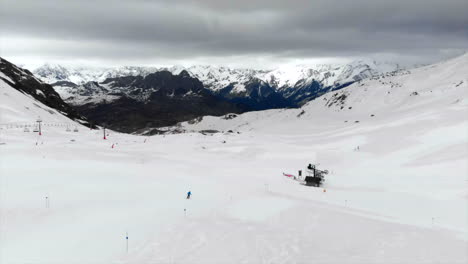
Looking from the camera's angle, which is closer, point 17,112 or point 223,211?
point 223,211

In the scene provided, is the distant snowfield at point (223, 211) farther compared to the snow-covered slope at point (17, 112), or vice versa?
the snow-covered slope at point (17, 112)

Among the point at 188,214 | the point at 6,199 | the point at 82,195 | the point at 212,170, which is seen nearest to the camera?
the point at 6,199

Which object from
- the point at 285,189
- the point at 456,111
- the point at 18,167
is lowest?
the point at 285,189

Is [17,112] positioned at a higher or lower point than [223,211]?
higher

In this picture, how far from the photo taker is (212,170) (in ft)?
209

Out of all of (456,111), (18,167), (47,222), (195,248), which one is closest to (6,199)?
(47,222)

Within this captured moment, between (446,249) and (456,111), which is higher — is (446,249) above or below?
below

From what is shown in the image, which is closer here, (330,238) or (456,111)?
(330,238)

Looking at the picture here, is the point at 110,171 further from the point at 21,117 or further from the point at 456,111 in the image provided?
the point at 456,111

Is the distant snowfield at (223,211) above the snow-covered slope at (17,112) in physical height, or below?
below

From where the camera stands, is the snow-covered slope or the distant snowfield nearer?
the distant snowfield

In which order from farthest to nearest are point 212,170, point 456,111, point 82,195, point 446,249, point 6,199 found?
point 456,111 < point 212,170 < point 82,195 < point 6,199 < point 446,249

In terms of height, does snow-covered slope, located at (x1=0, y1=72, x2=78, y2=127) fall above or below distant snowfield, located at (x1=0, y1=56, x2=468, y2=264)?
above

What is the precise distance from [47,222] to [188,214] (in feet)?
36.7
